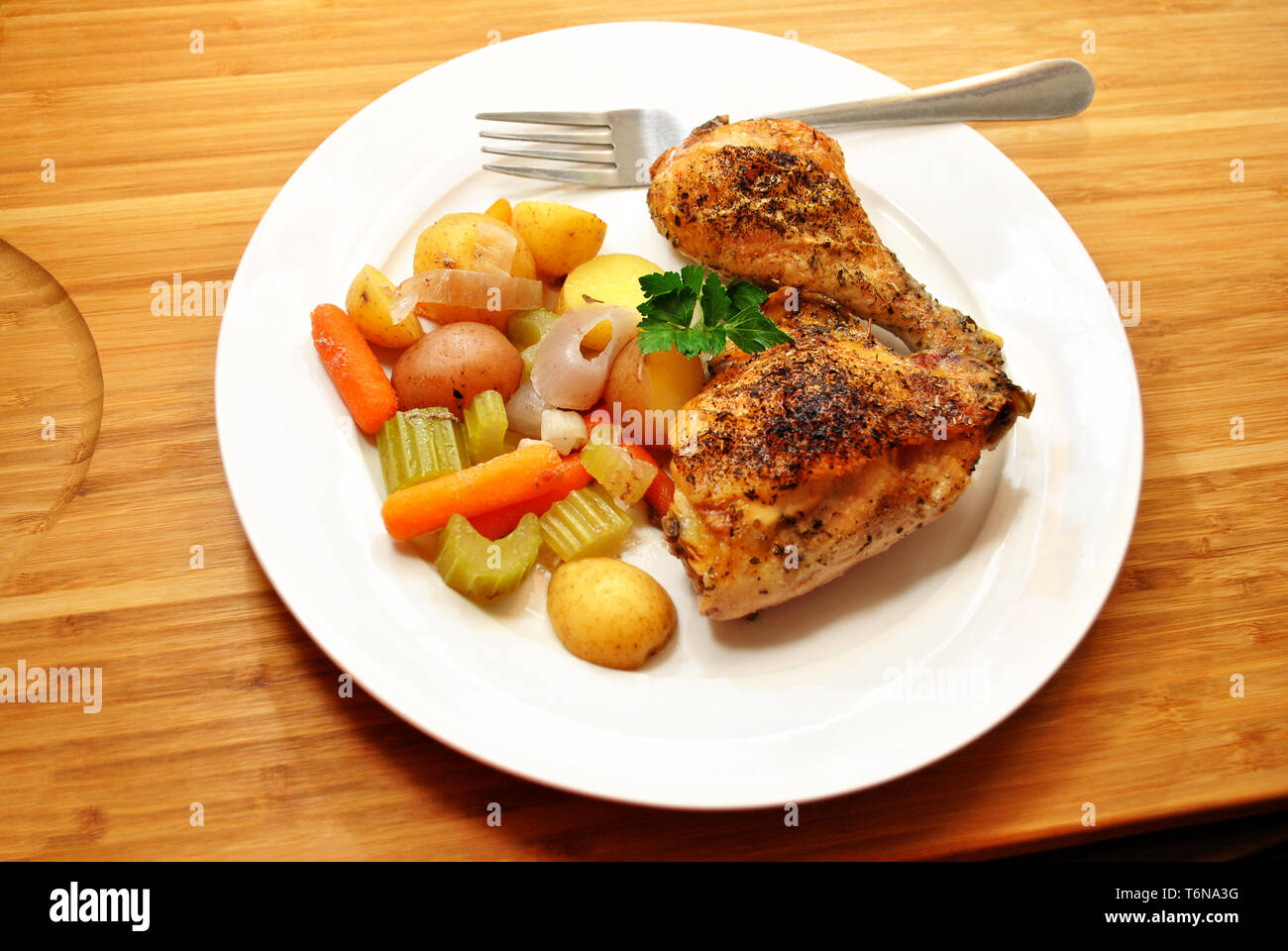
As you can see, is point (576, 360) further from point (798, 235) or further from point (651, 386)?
point (798, 235)

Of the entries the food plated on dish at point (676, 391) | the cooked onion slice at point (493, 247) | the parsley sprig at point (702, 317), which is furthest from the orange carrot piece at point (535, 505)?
the cooked onion slice at point (493, 247)

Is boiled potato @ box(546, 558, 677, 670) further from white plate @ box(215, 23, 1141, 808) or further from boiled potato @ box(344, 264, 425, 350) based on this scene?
boiled potato @ box(344, 264, 425, 350)

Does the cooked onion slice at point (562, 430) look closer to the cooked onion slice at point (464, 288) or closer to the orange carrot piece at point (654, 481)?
the orange carrot piece at point (654, 481)

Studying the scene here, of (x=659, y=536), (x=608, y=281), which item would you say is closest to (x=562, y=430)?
(x=659, y=536)

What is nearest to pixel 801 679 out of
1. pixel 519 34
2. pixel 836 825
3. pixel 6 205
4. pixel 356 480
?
pixel 836 825

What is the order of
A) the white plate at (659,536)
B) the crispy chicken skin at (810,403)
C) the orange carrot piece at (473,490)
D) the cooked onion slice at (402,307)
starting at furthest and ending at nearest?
the cooked onion slice at (402,307) → the orange carrot piece at (473,490) → the crispy chicken skin at (810,403) → the white plate at (659,536)

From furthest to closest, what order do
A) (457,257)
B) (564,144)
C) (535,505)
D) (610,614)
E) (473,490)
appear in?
(564,144), (457,257), (535,505), (473,490), (610,614)
